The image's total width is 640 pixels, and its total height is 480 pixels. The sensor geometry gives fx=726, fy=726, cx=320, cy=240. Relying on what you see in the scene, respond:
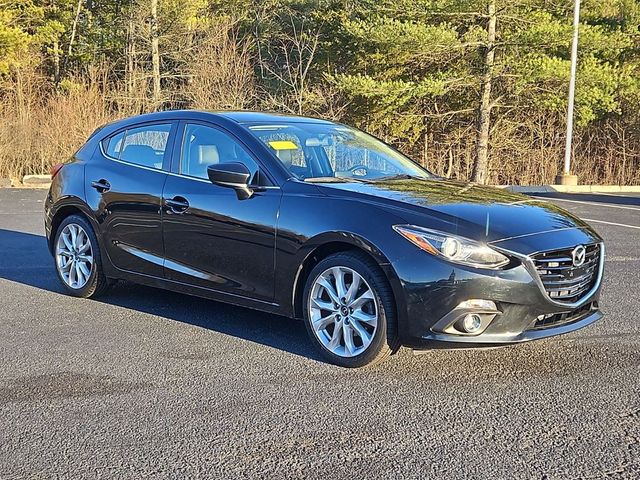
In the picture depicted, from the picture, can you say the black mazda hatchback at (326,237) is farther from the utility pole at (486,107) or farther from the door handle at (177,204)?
the utility pole at (486,107)

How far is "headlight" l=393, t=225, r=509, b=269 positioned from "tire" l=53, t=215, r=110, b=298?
318 centimetres

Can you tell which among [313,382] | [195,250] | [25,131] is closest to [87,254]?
[195,250]

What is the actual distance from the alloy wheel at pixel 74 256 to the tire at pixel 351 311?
2.53 m

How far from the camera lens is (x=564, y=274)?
4359mm

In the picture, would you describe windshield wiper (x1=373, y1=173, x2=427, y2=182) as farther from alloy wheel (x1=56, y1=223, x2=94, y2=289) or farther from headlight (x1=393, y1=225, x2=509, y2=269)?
alloy wheel (x1=56, y1=223, x2=94, y2=289)

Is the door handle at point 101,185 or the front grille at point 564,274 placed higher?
the door handle at point 101,185

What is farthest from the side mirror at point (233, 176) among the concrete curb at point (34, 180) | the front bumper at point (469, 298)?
the concrete curb at point (34, 180)

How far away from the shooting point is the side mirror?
4897mm

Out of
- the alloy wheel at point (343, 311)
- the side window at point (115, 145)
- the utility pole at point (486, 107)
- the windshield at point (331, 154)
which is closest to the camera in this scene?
the alloy wheel at point (343, 311)

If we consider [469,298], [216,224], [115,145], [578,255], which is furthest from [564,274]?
[115,145]

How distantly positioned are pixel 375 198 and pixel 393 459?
1812 mm

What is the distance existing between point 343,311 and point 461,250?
847 mm

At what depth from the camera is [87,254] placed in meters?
6.32

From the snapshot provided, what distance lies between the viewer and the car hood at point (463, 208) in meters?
4.27
